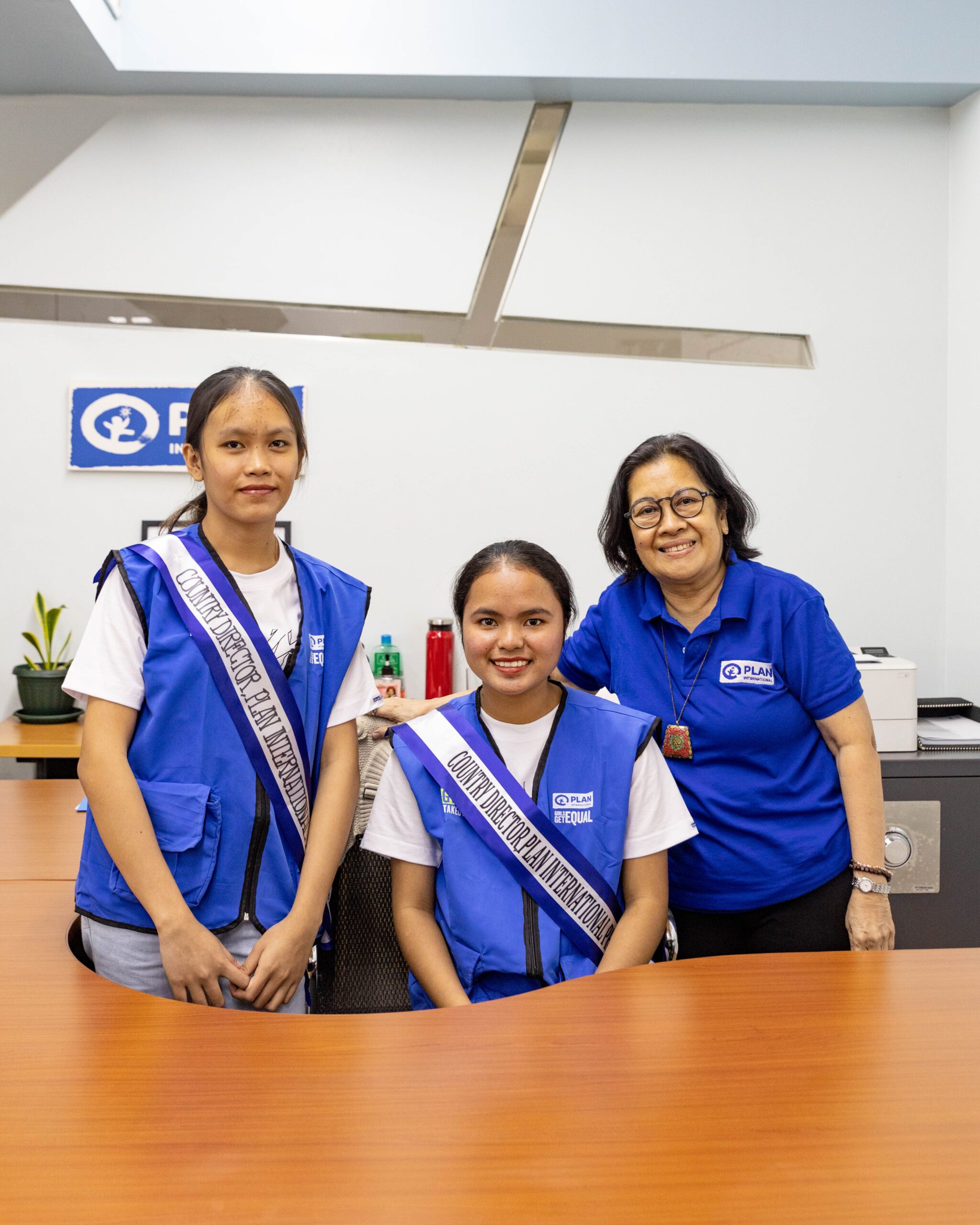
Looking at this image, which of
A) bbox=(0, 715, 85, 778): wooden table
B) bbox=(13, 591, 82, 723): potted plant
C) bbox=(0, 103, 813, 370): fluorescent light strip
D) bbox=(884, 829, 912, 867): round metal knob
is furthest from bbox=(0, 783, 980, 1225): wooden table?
bbox=(0, 103, 813, 370): fluorescent light strip

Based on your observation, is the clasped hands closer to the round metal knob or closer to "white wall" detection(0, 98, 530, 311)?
the round metal knob

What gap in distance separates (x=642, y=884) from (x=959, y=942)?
1.71 m

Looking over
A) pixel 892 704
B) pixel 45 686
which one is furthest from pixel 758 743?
pixel 45 686

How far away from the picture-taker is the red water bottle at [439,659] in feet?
10.4

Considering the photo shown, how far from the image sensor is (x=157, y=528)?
3252 mm

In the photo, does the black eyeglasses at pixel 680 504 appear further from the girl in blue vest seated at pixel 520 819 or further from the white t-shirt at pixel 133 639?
the white t-shirt at pixel 133 639

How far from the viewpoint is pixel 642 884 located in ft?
5.02

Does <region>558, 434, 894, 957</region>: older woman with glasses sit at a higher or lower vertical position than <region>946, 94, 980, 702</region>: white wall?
lower

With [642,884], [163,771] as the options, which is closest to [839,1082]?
[642,884]

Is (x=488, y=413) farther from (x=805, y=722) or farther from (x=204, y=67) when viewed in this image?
(x=805, y=722)

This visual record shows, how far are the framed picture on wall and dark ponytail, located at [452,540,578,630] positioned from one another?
1.75 metres

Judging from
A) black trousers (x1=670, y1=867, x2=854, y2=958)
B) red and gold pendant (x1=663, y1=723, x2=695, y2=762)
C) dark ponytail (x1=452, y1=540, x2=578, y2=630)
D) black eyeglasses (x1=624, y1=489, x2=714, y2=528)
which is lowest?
black trousers (x1=670, y1=867, x2=854, y2=958)

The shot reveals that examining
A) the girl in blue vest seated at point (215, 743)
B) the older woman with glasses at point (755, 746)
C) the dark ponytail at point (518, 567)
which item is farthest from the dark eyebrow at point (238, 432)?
the older woman with glasses at point (755, 746)

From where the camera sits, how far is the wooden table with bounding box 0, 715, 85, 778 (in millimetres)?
2748
